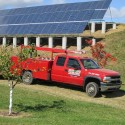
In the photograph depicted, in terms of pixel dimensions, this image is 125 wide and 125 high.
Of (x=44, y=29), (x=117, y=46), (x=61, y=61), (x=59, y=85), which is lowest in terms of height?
(x=59, y=85)

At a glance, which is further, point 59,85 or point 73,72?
point 59,85

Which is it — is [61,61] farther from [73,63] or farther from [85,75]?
[85,75]

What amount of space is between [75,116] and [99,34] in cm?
2678

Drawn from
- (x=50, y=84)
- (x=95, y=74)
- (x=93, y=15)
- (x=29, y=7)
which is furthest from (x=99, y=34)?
(x=95, y=74)

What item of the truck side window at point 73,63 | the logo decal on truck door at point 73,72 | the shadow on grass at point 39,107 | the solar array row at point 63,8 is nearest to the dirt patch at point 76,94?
the logo decal on truck door at point 73,72

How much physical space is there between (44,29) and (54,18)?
1845 millimetres

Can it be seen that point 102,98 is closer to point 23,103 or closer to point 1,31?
point 23,103

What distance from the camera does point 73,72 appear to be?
63.4 ft

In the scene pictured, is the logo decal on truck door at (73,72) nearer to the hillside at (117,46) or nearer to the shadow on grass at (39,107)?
the shadow on grass at (39,107)

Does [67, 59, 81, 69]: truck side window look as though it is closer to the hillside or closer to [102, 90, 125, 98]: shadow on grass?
[102, 90, 125, 98]: shadow on grass

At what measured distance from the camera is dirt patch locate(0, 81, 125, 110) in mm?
17516

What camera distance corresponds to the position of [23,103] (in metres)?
15.3

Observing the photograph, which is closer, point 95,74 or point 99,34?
point 95,74

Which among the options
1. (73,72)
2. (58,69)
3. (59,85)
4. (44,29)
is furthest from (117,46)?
(73,72)
